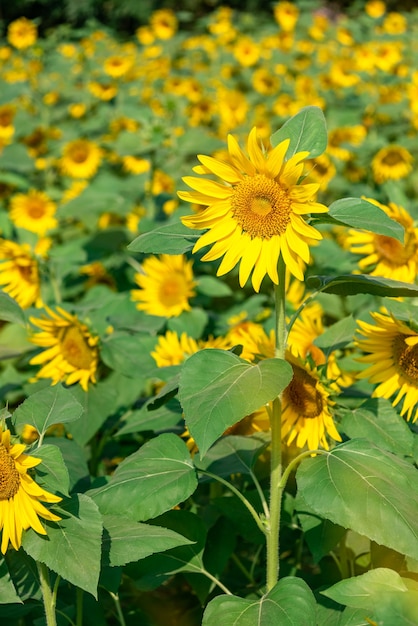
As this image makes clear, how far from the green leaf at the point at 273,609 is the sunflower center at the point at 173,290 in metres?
1.58

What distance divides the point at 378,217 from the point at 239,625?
2.16ft

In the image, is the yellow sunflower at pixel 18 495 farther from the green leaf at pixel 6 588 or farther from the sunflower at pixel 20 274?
the sunflower at pixel 20 274

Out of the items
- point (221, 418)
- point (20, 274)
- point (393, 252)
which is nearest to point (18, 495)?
point (221, 418)

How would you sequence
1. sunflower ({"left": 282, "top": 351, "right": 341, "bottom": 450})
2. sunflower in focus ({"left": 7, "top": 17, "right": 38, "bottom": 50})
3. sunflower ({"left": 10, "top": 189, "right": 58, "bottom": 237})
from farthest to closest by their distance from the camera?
sunflower in focus ({"left": 7, "top": 17, "right": 38, "bottom": 50}) < sunflower ({"left": 10, "top": 189, "right": 58, "bottom": 237}) < sunflower ({"left": 282, "top": 351, "right": 341, "bottom": 450})

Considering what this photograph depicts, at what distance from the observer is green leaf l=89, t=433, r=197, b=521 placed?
1406 mm

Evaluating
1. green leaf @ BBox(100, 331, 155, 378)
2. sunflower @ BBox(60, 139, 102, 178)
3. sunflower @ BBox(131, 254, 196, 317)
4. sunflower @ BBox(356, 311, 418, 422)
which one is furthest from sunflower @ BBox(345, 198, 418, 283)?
sunflower @ BBox(60, 139, 102, 178)

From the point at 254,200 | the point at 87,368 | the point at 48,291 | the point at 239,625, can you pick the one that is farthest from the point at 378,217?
the point at 48,291

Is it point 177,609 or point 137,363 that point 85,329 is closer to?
point 137,363

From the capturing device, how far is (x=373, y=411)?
1565 mm

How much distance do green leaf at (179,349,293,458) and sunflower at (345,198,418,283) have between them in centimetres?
83

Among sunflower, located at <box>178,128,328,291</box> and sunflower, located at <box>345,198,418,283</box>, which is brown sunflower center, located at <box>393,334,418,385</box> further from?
sunflower, located at <box>345,198,418,283</box>

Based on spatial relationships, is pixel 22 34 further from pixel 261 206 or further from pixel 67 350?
pixel 261 206

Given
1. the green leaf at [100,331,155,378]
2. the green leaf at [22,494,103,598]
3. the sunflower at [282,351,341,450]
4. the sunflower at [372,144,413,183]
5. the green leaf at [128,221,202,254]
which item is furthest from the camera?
the sunflower at [372,144,413,183]

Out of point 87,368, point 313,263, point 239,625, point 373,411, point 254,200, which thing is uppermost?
point 254,200
